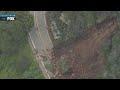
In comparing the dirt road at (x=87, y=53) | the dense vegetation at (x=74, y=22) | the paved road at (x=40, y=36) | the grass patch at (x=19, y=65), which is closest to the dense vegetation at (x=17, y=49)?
the grass patch at (x=19, y=65)

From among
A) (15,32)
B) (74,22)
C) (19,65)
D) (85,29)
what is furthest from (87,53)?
(15,32)

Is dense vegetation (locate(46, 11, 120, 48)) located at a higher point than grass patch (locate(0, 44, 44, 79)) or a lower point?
higher

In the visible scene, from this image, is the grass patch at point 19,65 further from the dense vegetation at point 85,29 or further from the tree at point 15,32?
the dense vegetation at point 85,29

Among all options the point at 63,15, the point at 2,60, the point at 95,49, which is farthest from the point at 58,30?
the point at 2,60

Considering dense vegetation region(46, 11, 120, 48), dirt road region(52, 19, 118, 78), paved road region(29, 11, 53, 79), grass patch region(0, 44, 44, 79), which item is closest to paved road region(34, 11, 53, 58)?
paved road region(29, 11, 53, 79)

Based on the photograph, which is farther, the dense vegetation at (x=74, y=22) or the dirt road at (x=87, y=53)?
the dirt road at (x=87, y=53)

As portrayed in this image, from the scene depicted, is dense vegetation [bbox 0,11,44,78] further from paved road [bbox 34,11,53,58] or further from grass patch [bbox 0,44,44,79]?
paved road [bbox 34,11,53,58]
